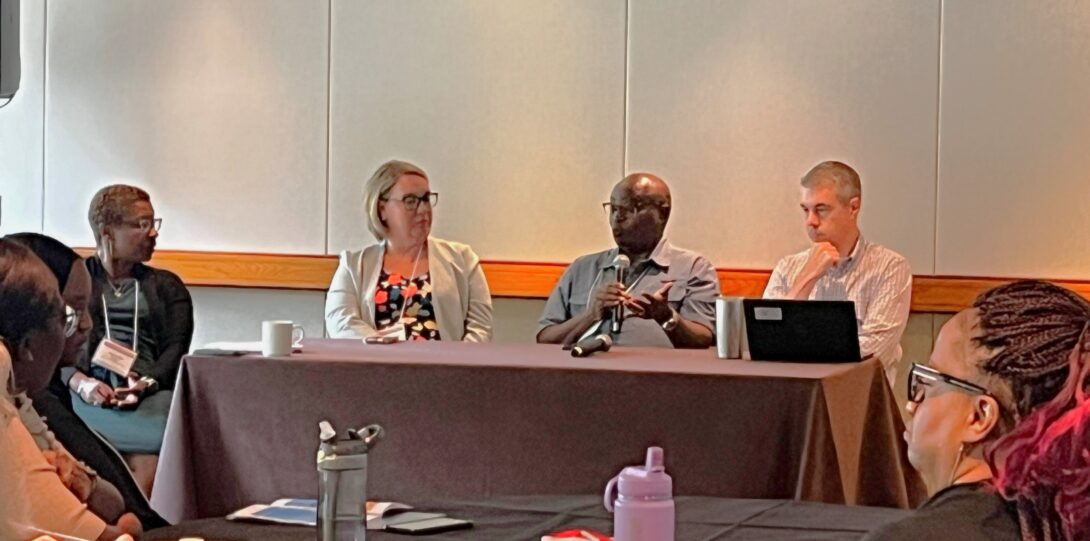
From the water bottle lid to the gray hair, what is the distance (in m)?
3.01

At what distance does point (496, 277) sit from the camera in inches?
201

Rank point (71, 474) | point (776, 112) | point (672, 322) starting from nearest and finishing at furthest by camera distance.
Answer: point (71, 474) < point (672, 322) < point (776, 112)

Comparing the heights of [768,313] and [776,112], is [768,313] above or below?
below

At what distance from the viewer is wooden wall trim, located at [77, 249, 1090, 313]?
16.0ft

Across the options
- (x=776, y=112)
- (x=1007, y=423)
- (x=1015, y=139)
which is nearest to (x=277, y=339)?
(x=1007, y=423)

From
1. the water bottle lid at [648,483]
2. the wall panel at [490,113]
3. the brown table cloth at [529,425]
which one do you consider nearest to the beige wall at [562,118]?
the wall panel at [490,113]

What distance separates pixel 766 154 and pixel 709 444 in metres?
2.31

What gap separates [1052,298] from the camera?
4.32ft

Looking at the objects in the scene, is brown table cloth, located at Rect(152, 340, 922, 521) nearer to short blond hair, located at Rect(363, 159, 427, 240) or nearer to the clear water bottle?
short blond hair, located at Rect(363, 159, 427, 240)

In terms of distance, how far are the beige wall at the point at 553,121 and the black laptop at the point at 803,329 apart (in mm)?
1844

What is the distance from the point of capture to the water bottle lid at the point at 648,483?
1393 mm

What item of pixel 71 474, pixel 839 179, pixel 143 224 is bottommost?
pixel 71 474

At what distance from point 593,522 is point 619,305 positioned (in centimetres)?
222

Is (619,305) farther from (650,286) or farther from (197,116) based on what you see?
A: (197,116)
